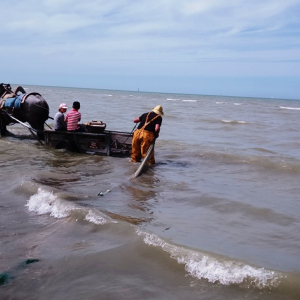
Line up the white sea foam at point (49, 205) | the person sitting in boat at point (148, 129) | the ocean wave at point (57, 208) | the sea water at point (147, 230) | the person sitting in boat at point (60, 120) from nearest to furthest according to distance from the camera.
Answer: the sea water at point (147, 230) < the ocean wave at point (57, 208) < the white sea foam at point (49, 205) < the person sitting in boat at point (148, 129) < the person sitting in boat at point (60, 120)

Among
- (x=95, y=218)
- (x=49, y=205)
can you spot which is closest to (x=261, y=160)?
(x=49, y=205)

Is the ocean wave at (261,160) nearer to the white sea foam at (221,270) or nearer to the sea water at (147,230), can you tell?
the sea water at (147,230)

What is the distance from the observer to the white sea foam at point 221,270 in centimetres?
382

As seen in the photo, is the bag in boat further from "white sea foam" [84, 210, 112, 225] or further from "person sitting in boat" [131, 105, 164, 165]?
"white sea foam" [84, 210, 112, 225]

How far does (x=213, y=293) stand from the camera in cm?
360

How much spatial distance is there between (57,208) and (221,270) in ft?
9.07

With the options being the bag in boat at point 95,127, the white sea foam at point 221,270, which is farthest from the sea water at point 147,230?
the bag in boat at point 95,127

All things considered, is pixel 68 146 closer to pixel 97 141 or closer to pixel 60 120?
pixel 60 120

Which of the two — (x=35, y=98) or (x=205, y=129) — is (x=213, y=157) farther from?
(x=205, y=129)

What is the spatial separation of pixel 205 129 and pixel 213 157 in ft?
25.2

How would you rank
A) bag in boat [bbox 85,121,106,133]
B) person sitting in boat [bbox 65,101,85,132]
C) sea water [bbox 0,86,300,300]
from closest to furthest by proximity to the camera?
sea water [bbox 0,86,300,300]
bag in boat [bbox 85,121,106,133]
person sitting in boat [bbox 65,101,85,132]

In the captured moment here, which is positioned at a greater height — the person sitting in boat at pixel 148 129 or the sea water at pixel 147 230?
the person sitting in boat at pixel 148 129

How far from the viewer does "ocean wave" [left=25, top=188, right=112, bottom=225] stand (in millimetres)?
5414

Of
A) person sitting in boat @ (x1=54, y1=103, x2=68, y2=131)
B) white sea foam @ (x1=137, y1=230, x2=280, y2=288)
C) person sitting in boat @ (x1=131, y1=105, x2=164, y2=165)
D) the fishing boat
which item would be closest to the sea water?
white sea foam @ (x1=137, y1=230, x2=280, y2=288)
